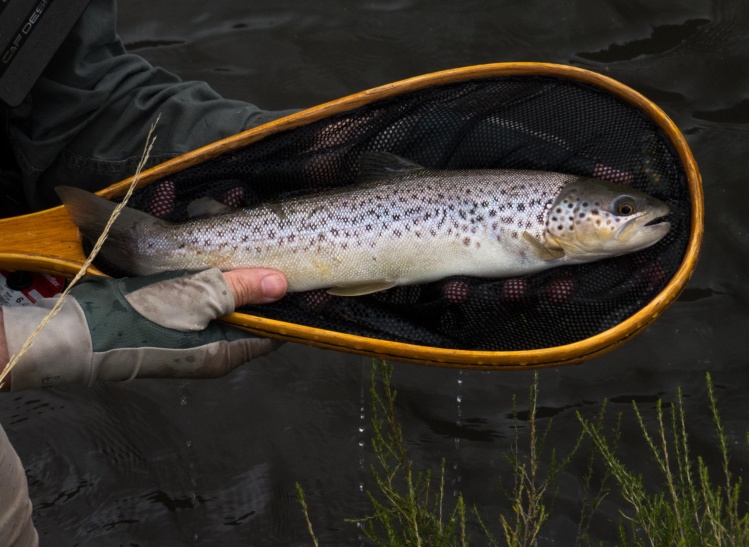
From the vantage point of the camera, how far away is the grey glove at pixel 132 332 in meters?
2.90

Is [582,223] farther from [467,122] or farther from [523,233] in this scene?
[467,122]

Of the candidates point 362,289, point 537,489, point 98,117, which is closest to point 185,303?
point 362,289

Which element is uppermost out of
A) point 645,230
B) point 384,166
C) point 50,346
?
point 384,166

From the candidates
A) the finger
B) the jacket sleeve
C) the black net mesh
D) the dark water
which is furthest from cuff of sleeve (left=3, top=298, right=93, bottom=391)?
the dark water

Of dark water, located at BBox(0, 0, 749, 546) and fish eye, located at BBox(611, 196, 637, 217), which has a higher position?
fish eye, located at BBox(611, 196, 637, 217)

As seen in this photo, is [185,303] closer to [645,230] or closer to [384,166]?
[384,166]

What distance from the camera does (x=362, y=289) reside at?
127 inches

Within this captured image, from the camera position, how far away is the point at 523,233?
3.17m

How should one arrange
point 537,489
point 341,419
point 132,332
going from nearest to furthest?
point 132,332, point 537,489, point 341,419

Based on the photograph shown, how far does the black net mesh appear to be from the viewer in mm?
3100

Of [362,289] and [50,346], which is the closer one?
[50,346]

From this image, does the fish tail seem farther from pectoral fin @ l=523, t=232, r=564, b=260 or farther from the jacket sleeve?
pectoral fin @ l=523, t=232, r=564, b=260

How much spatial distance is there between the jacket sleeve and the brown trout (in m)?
0.52

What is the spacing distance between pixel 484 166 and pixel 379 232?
50 centimetres
